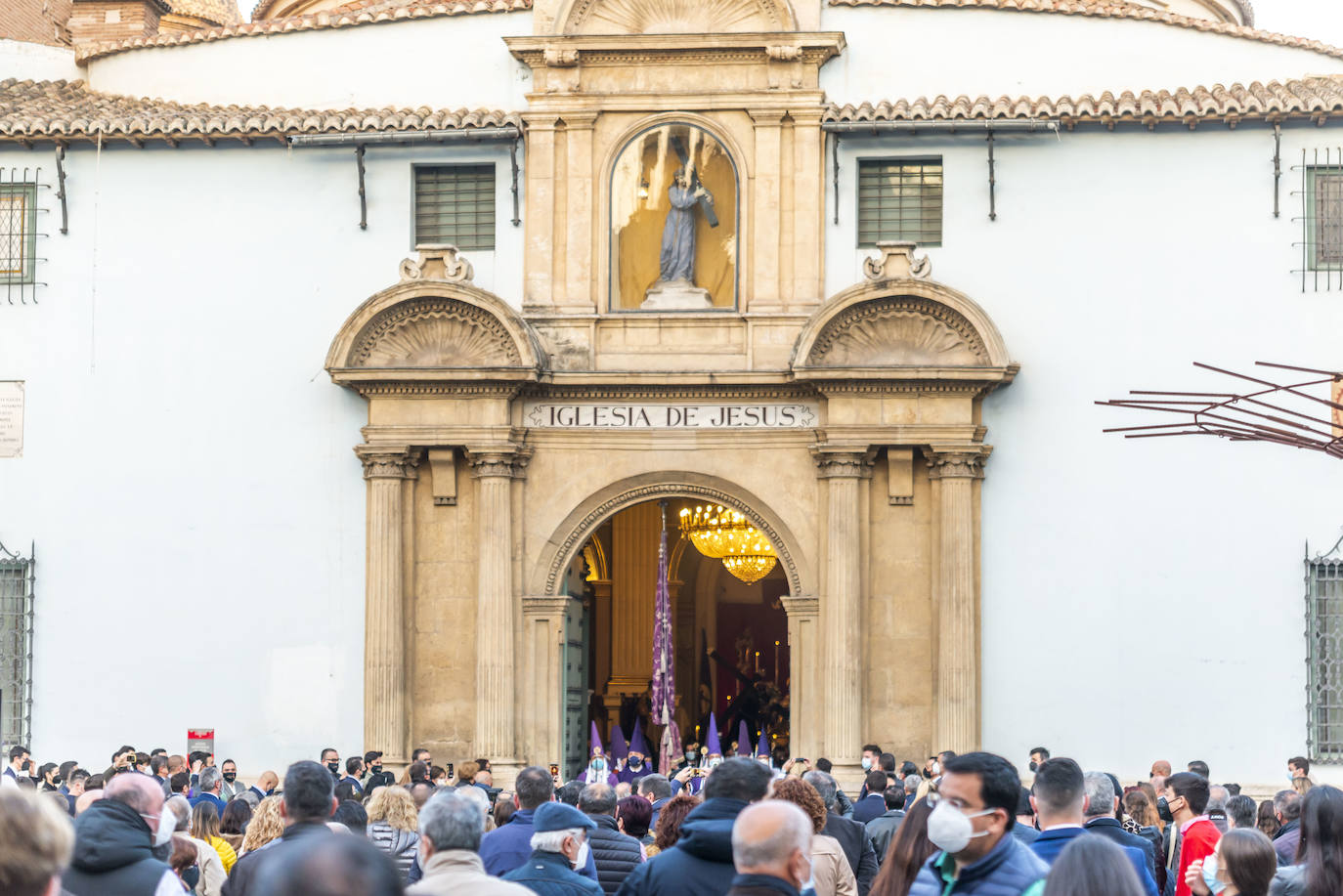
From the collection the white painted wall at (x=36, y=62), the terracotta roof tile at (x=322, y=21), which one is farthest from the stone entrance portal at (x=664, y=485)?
the white painted wall at (x=36, y=62)

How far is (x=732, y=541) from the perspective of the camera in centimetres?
2456

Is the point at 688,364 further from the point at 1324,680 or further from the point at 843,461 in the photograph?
the point at 1324,680

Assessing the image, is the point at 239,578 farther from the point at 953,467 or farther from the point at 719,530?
the point at 953,467

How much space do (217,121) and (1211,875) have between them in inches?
631

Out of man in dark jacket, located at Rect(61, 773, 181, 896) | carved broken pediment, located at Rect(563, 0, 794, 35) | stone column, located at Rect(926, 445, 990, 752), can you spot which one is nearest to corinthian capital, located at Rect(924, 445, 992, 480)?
stone column, located at Rect(926, 445, 990, 752)

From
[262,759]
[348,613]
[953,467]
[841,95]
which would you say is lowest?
[262,759]

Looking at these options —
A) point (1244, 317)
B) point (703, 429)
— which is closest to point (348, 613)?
point (703, 429)

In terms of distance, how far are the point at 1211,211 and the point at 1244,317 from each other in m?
1.18

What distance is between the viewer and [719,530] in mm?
24516

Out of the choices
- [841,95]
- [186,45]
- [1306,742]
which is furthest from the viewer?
[186,45]

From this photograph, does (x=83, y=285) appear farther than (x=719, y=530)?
No

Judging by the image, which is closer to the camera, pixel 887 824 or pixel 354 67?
pixel 887 824

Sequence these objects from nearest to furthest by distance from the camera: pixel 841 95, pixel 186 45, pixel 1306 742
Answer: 1. pixel 1306 742
2. pixel 841 95
3. pixel 186 45

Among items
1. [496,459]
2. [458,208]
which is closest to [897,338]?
[496,459]
